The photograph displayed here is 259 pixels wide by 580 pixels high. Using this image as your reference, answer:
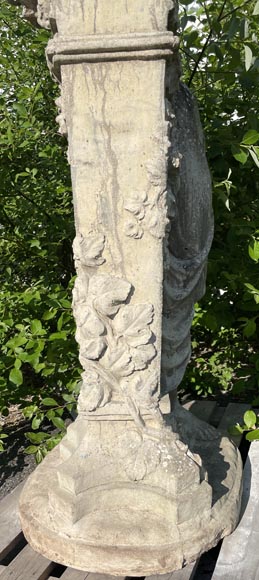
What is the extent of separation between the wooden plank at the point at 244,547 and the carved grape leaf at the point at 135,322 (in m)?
0.76

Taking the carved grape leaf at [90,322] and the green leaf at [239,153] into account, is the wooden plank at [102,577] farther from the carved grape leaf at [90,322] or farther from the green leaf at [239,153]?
the green leaf at [239,153]

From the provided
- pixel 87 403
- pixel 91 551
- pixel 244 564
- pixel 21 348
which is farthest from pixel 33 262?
pixel 244 564

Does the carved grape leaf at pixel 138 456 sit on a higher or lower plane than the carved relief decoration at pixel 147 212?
lower

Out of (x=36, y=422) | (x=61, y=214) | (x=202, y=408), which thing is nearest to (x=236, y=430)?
(x=202, y=408)

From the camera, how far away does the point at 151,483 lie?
1807 millimetres

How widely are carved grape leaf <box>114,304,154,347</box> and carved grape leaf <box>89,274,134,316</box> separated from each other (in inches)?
1.4

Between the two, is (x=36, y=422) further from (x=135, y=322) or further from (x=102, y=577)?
(x=135, y=322)

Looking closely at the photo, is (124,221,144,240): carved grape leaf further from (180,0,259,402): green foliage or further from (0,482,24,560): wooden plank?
(0,482,24,560): wooden plank

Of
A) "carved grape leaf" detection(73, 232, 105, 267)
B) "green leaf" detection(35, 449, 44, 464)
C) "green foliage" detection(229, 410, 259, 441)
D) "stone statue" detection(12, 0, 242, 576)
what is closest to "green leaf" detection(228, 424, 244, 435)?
"green foliage" detection(229, 410, 259, 441)

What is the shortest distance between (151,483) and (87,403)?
0.33 m

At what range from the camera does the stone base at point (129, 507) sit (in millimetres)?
1752

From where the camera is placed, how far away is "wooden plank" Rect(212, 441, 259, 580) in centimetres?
174

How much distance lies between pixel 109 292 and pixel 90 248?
14 cm

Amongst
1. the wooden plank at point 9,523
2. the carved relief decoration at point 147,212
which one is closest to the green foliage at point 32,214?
the wooden plank at point 9,523
